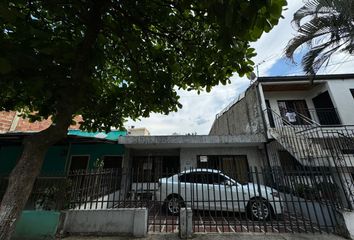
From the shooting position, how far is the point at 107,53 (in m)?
4.36

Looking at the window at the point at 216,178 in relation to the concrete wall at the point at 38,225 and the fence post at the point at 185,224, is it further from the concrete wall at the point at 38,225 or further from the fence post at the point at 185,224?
the concrete wall at the point at 38,225

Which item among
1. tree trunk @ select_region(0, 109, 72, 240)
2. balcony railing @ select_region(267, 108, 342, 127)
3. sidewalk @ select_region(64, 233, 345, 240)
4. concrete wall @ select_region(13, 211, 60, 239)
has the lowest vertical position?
sidewalk @ select_region(64, 233, 345, 240)

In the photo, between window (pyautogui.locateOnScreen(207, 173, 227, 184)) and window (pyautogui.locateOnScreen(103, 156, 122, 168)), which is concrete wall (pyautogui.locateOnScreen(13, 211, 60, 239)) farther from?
window (pyautogui.locateOnScreen(103, 156, 122, 168))

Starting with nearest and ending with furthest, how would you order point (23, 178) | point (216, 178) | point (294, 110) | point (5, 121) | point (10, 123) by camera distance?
point (23, 178)
point (216, 178)
point (294, 110)
point (5, 121)
point (10, 123)

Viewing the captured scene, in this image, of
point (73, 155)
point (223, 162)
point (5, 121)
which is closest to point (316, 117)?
point (223, 162)

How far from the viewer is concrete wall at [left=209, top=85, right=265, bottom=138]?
10553 millimetres

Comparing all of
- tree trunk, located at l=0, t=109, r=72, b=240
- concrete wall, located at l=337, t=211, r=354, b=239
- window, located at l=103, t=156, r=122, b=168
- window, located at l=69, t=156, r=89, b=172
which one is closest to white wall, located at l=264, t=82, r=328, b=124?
concrete wall, located at l=337, t=211, r=354, b=239

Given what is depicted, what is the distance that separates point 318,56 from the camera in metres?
8.34

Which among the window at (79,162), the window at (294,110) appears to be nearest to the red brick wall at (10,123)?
the window at (79,162)

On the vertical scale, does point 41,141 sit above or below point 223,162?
below

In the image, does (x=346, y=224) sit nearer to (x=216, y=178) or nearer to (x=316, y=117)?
(x=216, y=178)

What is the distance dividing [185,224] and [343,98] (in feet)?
38.4

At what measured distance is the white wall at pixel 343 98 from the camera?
10555 mm

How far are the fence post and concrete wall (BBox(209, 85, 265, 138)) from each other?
6468 mm
